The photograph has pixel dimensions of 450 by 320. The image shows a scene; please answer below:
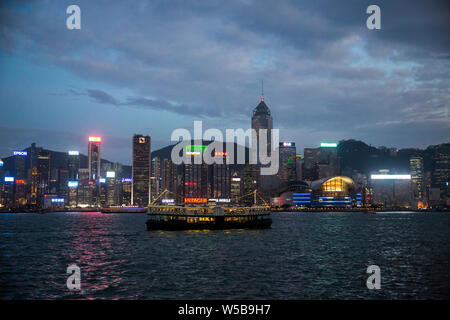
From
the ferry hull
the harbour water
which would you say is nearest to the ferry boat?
the ferry hull

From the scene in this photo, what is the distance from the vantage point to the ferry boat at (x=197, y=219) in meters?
97.8

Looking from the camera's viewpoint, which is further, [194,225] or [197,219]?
[197,219]

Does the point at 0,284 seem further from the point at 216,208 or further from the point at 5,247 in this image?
the point at 216,208

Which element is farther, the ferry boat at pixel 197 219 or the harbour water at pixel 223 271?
the ferry boat at pixel 197 219

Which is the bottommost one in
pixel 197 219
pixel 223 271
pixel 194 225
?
pixel 194 225

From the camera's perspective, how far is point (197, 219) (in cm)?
9875

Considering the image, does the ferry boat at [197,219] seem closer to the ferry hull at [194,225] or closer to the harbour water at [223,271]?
the ferry hull at [194,225]

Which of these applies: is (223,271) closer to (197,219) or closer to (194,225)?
(194,225)

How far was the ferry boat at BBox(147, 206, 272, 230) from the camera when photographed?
3848 inches

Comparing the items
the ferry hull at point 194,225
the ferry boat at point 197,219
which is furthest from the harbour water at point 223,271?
the ferry boat at point 197,219

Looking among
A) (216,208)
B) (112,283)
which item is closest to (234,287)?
(112,283)

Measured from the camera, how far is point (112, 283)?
37.0 m

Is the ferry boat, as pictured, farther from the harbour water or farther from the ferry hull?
the harbour water

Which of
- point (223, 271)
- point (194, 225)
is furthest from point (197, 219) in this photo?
point (223, 271)
